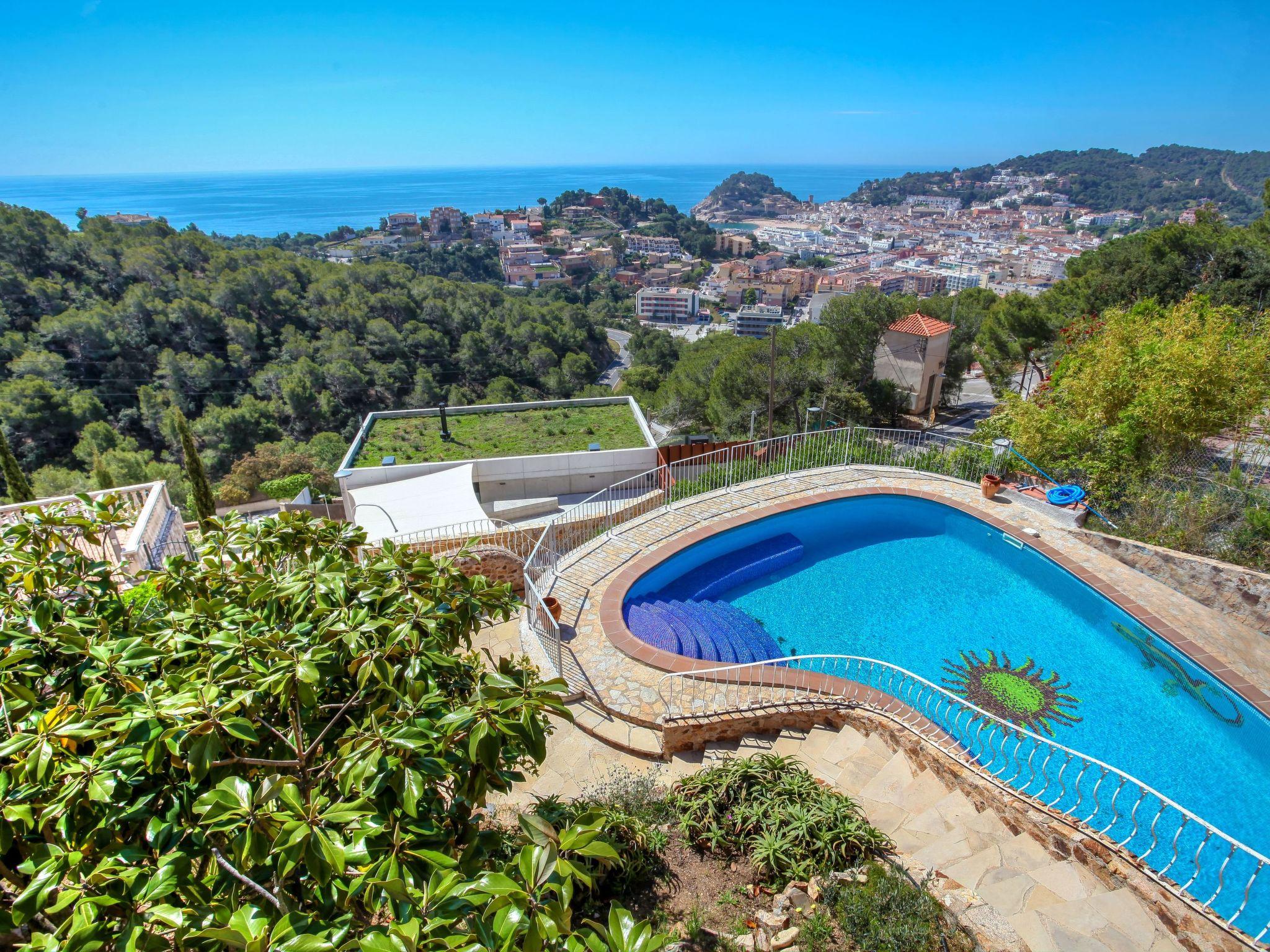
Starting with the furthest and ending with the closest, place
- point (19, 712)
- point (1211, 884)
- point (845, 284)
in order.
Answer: point (845, 284) → point (1211, 884) → point (19, 712)

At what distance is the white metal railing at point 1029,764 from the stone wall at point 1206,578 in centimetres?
402

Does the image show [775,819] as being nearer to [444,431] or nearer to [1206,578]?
[1206,578]

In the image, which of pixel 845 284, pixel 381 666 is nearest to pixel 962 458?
pixel 381 666

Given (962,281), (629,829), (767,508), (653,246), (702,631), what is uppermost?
(629,829)

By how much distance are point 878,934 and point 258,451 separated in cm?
2524

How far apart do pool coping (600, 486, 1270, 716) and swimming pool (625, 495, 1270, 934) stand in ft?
0.33

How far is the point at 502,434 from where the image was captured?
1884 centimetres

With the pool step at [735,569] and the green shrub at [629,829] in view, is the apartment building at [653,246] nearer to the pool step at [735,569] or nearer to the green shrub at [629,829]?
the pool step at [735,569]

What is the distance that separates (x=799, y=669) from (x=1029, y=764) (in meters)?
2.49

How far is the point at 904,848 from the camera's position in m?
4.84

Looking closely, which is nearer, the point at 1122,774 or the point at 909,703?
the point at 1122,774

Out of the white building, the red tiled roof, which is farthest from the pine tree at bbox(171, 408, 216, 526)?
the white building

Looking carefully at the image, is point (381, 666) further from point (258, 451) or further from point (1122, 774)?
point (258, 451)

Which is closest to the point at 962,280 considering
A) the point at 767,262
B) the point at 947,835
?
the point at 767,262
